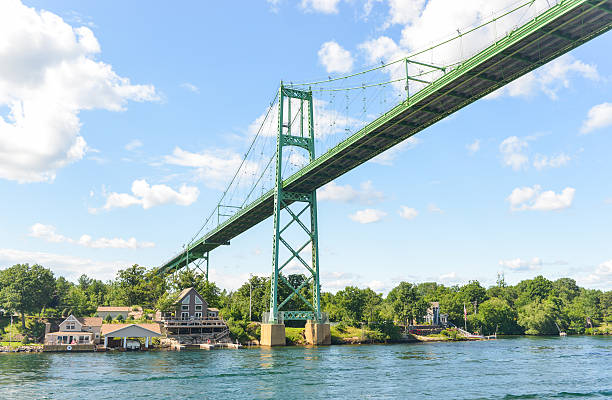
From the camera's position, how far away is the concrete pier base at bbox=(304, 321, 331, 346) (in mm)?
79688

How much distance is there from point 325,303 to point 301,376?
7805 centimetres

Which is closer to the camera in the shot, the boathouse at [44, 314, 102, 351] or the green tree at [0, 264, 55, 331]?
the boathouse at [44, 314, 102, 351]

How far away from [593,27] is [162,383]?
152 ft

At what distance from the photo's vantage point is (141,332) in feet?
238

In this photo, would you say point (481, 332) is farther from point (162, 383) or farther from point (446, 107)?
point (162, 383)

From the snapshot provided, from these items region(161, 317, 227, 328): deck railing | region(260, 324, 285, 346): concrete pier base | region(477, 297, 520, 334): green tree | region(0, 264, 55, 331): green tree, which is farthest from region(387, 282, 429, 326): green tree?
region(0, 264, 55, 331): green tree

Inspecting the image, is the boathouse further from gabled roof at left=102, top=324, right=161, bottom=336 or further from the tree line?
the tree line

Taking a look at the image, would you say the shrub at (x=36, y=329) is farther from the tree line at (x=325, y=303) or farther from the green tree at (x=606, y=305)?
the green tree at (x=606, y=305)

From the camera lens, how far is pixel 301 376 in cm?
4403

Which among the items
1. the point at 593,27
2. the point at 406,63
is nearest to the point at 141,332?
the point at 406,63

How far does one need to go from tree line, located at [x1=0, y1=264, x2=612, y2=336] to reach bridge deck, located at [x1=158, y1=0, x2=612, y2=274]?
2591cm

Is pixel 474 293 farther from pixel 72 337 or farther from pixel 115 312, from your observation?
pixel 72 337

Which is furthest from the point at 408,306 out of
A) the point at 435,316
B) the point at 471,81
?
the point at 471,81

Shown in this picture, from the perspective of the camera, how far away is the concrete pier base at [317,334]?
7969 centimetres
